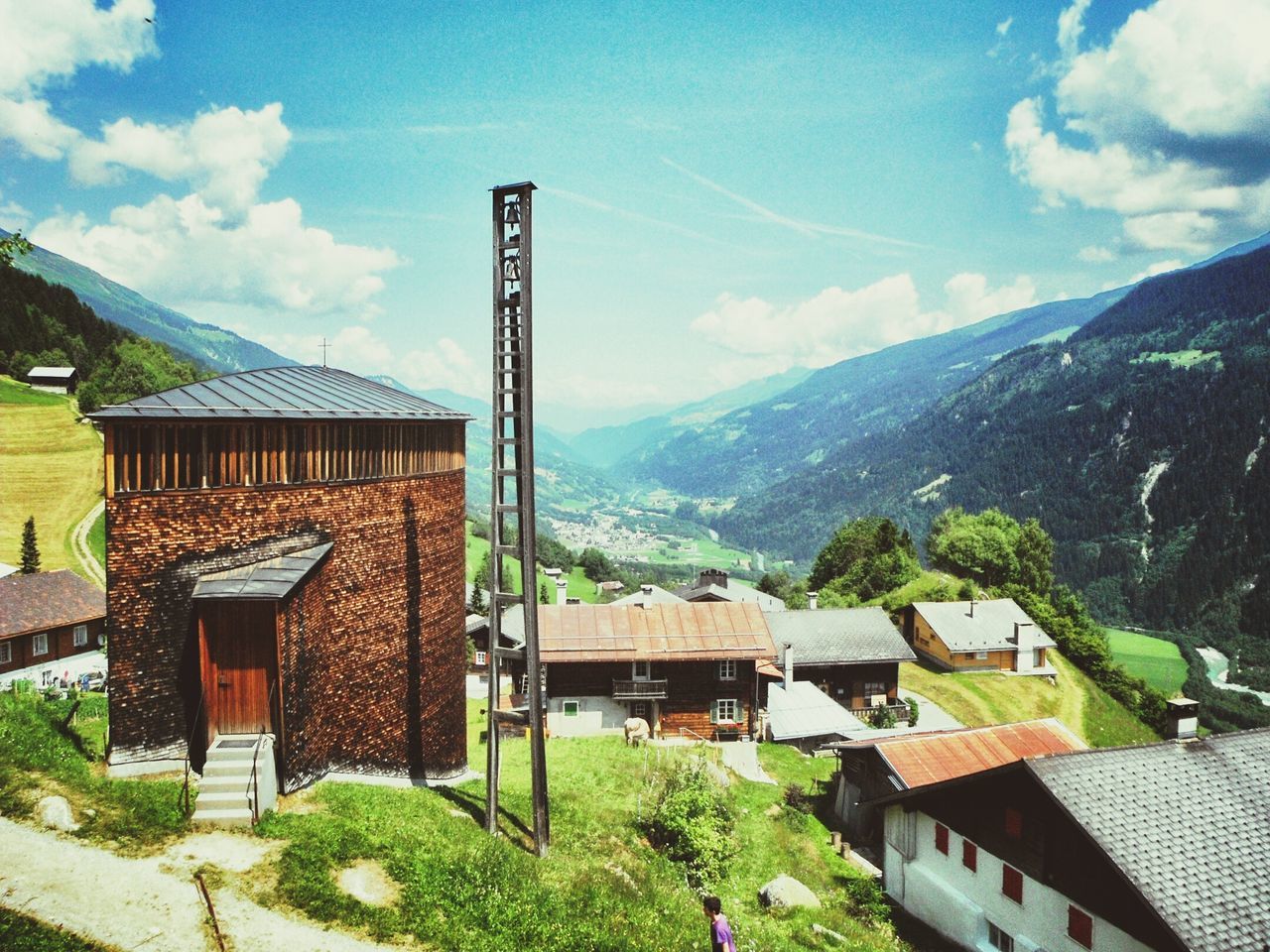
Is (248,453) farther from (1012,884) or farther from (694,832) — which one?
(1012,884)

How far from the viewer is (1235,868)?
16406 mm

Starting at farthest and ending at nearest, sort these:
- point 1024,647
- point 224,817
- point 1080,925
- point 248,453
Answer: point 1024,647, point 1080,925, point 248,453, point 224,817

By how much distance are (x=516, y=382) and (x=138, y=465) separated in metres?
7.52

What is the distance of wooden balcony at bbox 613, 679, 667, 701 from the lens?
3791 centimetres

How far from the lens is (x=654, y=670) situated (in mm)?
38562

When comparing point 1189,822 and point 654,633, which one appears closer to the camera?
point 1189,822

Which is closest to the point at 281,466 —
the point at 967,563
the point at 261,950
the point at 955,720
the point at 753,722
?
the point at 261,950

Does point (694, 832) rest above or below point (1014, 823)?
below

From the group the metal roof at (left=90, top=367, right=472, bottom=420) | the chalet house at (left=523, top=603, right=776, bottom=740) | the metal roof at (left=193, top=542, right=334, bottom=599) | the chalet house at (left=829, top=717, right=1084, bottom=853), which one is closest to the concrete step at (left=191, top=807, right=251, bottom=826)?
the metal roof at (left=193, top=542, right=334, bottom=599)

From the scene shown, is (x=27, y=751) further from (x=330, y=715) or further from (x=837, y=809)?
(x=837, y=809)

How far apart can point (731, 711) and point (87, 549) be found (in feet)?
195

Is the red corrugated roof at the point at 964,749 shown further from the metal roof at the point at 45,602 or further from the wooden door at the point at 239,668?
the metal roof at the point at 45,602

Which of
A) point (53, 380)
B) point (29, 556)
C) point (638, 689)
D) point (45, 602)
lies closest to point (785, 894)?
point (638, 689)

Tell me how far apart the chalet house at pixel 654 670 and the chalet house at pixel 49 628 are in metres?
26.3
